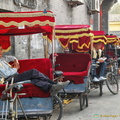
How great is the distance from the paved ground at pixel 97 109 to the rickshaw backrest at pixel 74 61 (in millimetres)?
975

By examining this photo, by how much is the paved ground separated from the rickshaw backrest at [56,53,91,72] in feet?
3.20

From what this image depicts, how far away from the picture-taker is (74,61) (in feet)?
25.1

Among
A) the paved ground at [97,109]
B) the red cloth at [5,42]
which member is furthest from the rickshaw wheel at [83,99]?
the red cloth at [5,42]

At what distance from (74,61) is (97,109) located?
181cm

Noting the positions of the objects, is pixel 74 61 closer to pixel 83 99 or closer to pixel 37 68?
pixel 83 99

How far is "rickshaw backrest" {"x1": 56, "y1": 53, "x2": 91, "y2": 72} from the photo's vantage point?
755cm

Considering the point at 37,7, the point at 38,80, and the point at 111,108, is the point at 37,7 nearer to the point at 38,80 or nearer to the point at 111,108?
the point at 111,108

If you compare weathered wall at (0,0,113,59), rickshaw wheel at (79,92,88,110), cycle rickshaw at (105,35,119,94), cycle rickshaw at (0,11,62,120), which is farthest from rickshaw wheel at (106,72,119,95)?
weathered wall at (0,0,113,59)

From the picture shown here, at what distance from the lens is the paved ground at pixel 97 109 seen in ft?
18.8

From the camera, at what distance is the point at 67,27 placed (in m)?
7.66

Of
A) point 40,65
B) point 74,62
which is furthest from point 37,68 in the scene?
point 74,62

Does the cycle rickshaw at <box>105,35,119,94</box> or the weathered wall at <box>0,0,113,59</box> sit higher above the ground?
the weathered wall at <box>0,0,113,59</box>

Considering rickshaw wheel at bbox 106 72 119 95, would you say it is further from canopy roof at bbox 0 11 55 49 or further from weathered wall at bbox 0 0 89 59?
canopy roof at bbox 0 11 55 49

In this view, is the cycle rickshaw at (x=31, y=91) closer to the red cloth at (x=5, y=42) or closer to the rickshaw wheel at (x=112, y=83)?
the red cloth at (x=5, y=42)
